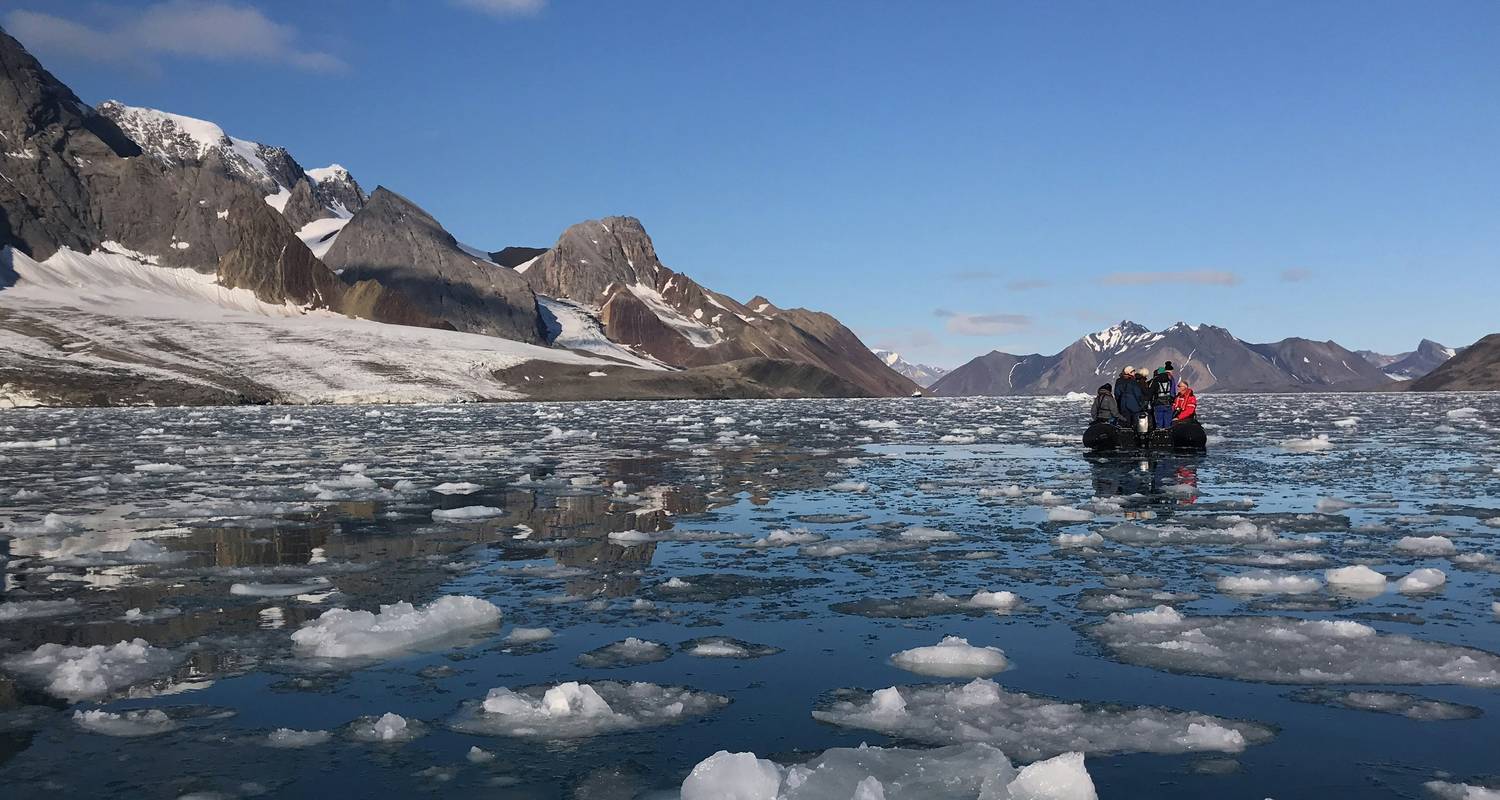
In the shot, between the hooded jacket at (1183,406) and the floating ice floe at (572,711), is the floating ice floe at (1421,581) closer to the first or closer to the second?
the floating ice floe at (572,711)

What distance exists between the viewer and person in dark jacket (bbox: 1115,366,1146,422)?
3059 cm

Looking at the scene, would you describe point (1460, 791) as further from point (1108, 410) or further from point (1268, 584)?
point (1108, 410)

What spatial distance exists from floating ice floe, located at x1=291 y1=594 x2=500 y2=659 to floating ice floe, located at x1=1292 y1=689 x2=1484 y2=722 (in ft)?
21.3

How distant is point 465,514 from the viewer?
57.0 feet

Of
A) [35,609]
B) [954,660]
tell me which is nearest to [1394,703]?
[954,660]

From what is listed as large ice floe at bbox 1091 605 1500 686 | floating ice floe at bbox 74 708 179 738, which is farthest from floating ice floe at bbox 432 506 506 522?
large ice floe at bbox 1091 605 1500 686

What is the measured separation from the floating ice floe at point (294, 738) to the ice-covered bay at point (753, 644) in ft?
0.08

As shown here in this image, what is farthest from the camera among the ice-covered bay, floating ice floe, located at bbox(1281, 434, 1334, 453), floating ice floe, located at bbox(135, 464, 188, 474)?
floating ice floe, located at bbox(1281, 434, 1334, 453)

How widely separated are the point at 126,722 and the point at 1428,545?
13.5 meters

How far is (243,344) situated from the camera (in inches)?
6048

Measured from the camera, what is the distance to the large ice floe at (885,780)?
5.23 m

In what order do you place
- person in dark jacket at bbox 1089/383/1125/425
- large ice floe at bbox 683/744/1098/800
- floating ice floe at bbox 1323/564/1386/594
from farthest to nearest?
person in dark jacket at bbox 1089/383/1125/425 → floating ice floe at bbox 1323/564/1386/594 → large ice floe at bbox 683/744/1098/800

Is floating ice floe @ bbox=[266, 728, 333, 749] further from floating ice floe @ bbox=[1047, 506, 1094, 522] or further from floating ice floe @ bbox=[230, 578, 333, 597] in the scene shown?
floating ice floe @ bbox=[1047, 506, 1094, 522]

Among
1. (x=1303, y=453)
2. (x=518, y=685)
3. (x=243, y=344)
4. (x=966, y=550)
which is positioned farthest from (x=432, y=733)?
(x=243, y=344)
